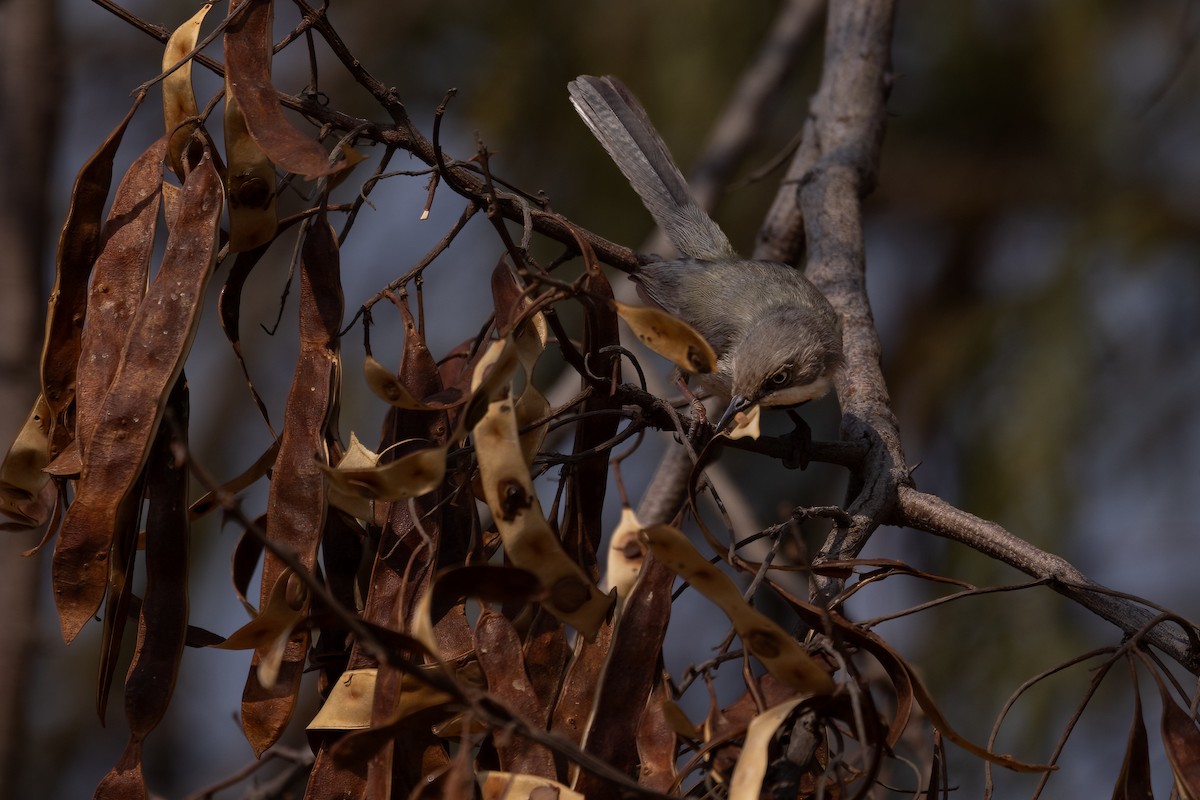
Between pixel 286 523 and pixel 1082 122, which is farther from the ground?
pixel 1082 122

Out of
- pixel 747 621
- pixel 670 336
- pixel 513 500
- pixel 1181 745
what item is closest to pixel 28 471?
pixel 513 500

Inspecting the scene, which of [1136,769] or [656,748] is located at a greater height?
[1136,769]

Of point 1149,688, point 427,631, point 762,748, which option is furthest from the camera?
point 1149,688

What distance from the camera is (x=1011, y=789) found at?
618 cm

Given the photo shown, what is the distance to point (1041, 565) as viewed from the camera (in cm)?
237

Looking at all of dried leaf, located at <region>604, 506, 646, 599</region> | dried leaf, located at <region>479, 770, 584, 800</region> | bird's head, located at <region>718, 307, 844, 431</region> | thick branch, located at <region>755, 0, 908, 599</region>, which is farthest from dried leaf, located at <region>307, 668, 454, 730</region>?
bird's head, located at <region>718, 307, 844, 431</region>

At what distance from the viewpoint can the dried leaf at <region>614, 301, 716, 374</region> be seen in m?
1.87

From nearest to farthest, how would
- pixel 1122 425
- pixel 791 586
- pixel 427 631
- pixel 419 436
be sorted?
1. pixel 427 631
2. pixel 419 436
3. pixel 791 586
4. pixel 1122 425

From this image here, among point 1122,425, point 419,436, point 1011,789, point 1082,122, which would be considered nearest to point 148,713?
point 419,436

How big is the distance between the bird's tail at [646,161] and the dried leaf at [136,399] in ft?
9.75

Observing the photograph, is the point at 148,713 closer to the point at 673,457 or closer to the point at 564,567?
the point at 564,567

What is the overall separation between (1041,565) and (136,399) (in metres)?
1.81

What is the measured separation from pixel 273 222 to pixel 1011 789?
5.58 meters

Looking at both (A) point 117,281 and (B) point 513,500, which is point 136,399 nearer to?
(A) point 117,281
